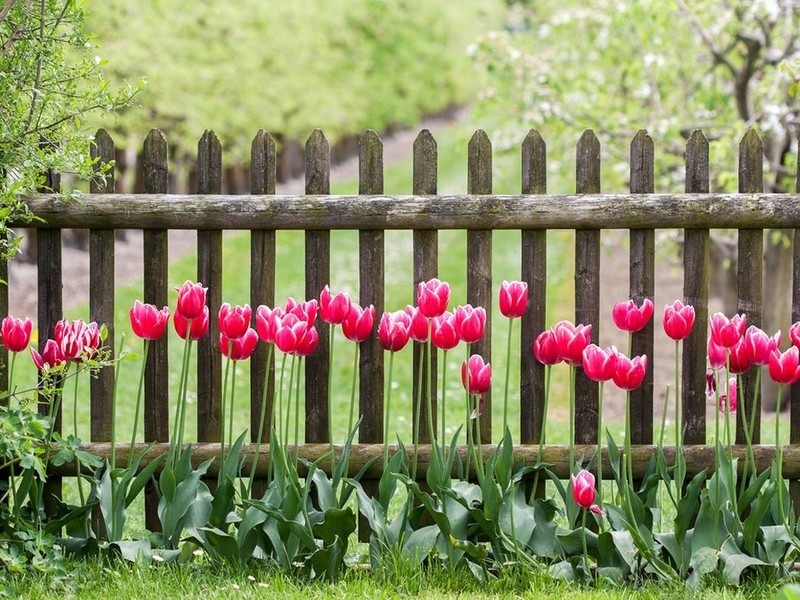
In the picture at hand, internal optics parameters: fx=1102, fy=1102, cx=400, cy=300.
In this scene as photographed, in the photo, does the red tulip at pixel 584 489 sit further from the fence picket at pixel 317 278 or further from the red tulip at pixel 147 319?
the red tulip at pixel 147 319

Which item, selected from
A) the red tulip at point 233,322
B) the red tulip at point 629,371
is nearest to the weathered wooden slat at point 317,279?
the red tulip at point 233,322

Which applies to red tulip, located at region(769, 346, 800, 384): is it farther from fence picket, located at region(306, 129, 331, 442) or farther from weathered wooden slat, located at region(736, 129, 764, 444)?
fence picket, located at region(306, 129, 331, 442)

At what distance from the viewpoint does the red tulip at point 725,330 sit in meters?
4.12

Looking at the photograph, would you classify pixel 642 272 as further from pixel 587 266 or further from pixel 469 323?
pixel 469 323

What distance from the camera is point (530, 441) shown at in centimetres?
473

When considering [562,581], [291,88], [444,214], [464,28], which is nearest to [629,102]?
[444,214]

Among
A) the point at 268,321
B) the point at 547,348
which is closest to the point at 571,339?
the point at 547,348

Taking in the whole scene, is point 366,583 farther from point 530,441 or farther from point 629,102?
point 629,102

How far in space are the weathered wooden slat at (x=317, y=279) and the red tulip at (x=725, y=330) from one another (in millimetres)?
1578

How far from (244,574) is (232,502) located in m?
0.32

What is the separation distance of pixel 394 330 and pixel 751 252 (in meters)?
1.60


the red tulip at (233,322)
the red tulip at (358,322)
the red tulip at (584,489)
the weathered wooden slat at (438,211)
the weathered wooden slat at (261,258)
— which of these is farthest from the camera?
the weathered wooden slat at (261,258)

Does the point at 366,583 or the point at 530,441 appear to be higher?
the point at 530,441

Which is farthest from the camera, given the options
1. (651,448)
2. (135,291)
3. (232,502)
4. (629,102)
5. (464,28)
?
(464,28)
